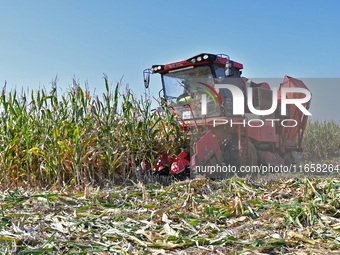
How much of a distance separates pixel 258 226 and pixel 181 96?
4.68 m

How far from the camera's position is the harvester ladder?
6.38m

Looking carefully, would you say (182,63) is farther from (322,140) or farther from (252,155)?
(322,140)

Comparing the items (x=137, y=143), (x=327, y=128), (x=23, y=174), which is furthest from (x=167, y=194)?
(x=327, y=128)

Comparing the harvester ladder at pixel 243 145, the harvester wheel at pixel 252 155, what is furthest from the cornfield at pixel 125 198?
the harvester wheel at pixel 252 155

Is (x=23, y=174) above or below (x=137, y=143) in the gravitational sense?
below

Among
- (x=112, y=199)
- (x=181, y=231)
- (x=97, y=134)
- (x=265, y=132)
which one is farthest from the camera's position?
(x=265, y=132)

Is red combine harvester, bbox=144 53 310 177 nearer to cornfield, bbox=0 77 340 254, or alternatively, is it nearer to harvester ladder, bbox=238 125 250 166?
harvester ladder, bbox=238 125 250 166

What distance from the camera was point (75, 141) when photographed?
5.13m

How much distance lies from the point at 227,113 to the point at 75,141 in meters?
2.89

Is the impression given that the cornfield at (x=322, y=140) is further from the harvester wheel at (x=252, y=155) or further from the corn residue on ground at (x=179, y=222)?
the corn residue on ground at (x=179, y=222)

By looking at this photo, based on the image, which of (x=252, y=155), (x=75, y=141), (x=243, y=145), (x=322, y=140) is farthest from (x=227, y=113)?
(x=322, y=140)

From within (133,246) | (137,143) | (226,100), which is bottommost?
(133,246)

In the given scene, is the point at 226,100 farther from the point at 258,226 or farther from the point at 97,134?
the point at 258,226

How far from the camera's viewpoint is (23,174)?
5598 mm
